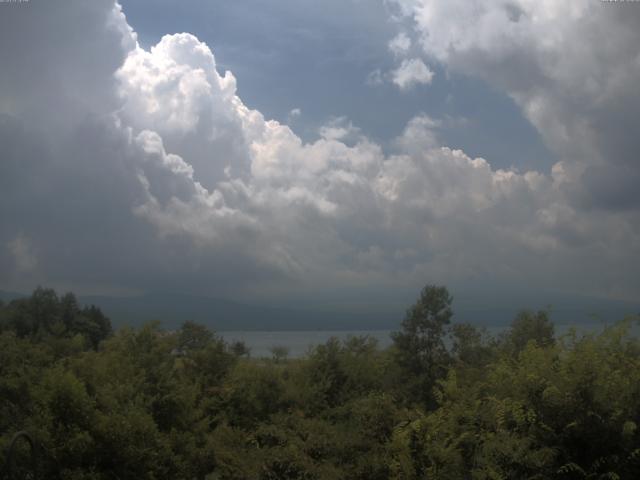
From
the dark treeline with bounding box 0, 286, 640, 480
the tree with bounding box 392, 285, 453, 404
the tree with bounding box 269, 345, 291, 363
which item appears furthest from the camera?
the tree with bounding box 392, 285, 453, 404

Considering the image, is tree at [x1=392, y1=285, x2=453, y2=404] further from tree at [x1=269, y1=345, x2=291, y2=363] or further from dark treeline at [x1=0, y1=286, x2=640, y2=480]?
tree at [x1=269, y1=345, x2=291, y2=363]

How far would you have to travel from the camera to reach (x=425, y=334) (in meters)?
34.1

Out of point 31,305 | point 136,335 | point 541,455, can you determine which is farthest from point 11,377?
point 31,305

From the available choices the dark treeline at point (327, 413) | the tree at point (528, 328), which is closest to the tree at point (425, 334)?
the dark treeline at point (327, 413)

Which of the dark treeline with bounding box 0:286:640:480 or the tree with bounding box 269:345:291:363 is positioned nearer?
the dark treeline with bounding box 0:286:640:480

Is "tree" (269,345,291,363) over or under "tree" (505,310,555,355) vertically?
under

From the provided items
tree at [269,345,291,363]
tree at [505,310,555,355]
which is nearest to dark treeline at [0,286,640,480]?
tree at [269,345,291,363]

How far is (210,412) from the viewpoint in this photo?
2742 centimetres

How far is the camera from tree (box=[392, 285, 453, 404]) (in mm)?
33469

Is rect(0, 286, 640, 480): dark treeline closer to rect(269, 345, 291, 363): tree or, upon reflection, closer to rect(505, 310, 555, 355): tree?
rect(269, 345, 291, 363): tree

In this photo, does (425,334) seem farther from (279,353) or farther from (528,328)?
(279,353)

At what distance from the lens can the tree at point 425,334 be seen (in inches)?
1318

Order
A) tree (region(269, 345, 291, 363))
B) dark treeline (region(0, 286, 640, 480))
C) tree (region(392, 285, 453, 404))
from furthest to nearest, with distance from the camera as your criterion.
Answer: tree (region(392, 285, 453, 404)), tree (region(269, 345, 291, 363)), dark treeline (region(0, 286, 640, 480))

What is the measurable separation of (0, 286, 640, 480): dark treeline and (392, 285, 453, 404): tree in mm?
675
